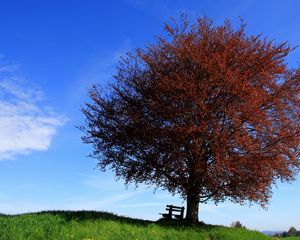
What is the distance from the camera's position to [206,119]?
26.2m

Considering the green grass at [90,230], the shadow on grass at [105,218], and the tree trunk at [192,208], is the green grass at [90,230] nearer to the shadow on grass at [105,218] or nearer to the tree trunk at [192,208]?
the shadow on grass at [105,218]

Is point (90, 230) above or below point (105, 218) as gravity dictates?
below

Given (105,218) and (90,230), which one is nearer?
(90,230)

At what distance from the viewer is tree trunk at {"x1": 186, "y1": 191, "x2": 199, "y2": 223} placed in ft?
94.3

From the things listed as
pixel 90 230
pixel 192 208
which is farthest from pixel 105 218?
pixel 192 208

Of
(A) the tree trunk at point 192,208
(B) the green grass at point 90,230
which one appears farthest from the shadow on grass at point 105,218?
(A) the tree trunk at point 192,208

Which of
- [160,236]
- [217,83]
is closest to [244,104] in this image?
[217,83]

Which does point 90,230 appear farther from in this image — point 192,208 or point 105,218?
point 192,208

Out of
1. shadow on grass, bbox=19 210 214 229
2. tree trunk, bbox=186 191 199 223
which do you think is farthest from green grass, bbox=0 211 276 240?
tree trunk, bbox=186 191 199 223

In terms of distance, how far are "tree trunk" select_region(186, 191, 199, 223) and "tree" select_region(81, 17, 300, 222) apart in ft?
0.21

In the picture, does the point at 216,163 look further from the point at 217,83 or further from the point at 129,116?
the point at 129,116

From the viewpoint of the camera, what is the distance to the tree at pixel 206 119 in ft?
85.1

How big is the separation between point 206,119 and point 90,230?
9.81 metres

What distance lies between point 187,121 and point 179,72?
308 centimetres
